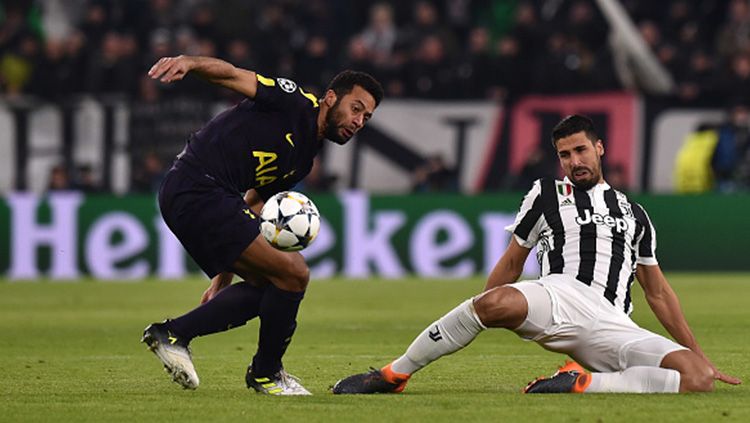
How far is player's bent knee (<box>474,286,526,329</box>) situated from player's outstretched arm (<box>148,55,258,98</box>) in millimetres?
1608

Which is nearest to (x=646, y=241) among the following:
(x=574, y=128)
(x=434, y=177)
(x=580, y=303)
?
(x=580, y=303)

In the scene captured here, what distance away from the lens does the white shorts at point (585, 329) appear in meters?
7.54

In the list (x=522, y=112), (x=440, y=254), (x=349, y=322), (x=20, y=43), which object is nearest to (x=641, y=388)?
(x=349, y=322)

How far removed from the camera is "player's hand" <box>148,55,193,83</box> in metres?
7.27

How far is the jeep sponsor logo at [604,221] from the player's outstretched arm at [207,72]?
6.06 ft

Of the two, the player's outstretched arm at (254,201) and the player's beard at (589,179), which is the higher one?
the player's beard at (589,179)

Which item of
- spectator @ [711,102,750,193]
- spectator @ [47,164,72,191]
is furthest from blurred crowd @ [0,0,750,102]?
spectator @ [47,164,72,191]

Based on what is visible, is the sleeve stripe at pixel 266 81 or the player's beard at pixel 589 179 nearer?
the sleeve stripe at pixel 266 81

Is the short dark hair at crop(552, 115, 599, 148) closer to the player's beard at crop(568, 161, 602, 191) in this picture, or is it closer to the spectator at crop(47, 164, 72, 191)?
the player's beard at crop(568, 161, 602, 191)

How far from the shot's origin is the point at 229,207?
7.83 meters

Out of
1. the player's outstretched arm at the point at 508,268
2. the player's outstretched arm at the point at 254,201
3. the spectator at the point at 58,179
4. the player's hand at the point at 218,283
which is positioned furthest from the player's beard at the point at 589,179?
the spectator at the point at 58,179

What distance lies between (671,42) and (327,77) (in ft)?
15.8

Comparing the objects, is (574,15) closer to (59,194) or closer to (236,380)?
(59,194)

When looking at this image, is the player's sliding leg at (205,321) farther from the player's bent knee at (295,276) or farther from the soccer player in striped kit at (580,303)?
the soccer player in striped kit at (580,303)
